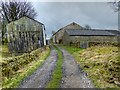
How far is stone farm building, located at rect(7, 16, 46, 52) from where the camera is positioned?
49.3 meters

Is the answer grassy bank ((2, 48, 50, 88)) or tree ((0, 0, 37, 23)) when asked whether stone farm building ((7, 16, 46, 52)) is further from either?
grassy bank ((2, 48, 50, 88))

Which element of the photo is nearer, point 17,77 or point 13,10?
point 17,77

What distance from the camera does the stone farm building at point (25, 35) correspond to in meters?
49.3

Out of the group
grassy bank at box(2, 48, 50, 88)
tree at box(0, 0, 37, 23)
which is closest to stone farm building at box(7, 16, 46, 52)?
tree at box(0, 0, 37, 23)

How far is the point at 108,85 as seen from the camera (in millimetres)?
14148

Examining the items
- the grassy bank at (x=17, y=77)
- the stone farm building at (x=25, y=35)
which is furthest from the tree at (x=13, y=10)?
the grassy bank at (x=17, y=77)

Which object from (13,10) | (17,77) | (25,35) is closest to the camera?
(17,77)

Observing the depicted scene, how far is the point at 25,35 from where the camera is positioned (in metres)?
49.7

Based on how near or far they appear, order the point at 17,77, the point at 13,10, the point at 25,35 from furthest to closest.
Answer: the point at 13,10 → the point at 25,35 → the point at 17,77

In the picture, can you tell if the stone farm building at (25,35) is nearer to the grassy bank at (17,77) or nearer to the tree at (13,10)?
the tree at (13,10)

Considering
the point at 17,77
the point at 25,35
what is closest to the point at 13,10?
the point at 25,35

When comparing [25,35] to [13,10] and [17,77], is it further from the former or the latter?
[17,77]

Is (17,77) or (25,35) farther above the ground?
(25,35)

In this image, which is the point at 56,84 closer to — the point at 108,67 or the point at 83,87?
the point at 83,87
